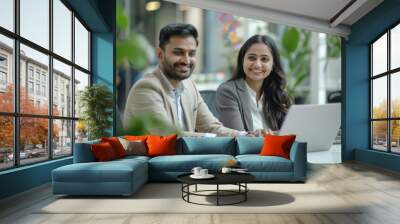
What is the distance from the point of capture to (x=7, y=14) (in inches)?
184

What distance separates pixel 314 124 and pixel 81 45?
201 inches

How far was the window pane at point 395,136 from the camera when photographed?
736cm

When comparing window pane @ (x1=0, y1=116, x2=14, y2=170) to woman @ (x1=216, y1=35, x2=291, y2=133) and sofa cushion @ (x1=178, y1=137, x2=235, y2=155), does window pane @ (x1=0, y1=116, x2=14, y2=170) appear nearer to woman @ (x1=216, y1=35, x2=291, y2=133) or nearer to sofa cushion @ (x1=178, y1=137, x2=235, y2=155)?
sofa cushion @ (x1=178, y1=137, x2=235, y2=155)

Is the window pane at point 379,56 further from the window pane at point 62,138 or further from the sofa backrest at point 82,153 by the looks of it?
the window pane at point 62,138

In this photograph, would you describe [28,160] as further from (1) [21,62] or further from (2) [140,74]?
(2) [140,74]

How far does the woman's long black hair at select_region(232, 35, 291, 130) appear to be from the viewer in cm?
841

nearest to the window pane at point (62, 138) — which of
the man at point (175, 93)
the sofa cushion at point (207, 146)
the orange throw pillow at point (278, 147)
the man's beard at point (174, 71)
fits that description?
the man at point (175, 93)

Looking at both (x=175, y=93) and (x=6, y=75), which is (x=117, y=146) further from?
(x=175, y=93)

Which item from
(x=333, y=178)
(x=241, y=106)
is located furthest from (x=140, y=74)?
(x=333, y=178)

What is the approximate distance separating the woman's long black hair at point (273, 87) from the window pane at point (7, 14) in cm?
469

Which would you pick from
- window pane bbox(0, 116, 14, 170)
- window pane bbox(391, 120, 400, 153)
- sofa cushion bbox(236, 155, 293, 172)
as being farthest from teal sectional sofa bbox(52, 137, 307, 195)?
window pane bbox(391, 120, 400, 153)

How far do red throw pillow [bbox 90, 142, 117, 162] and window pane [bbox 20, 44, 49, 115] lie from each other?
38.8 inches

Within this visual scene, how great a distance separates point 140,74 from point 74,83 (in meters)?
1.51

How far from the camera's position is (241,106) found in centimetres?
841
